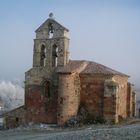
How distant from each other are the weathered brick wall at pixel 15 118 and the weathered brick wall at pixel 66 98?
Result: 176 inches

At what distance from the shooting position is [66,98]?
104 ft

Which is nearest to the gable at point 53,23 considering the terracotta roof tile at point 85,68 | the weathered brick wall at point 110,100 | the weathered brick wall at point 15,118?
the terracotta roof tile at point 85,68

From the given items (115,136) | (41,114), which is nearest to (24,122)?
(41,114)

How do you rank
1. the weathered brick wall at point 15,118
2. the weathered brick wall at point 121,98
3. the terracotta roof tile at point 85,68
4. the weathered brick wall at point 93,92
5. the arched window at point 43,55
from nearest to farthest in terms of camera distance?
the terracotta roof tile at point 85,68 → the weathered brick wall at point 93,92 → the weathered brick wall at point 121,98 → the weathered brick wall at point 15,118 → the arched window at point 43,55

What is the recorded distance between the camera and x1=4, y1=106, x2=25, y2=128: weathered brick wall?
114 ft

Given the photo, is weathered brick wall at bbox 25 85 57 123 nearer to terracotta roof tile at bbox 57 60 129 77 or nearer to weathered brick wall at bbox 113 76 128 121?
terracotta roof tile at bbox 57 60 129 77

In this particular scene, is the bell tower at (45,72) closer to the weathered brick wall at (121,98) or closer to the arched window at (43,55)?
the arched window at (43,55)

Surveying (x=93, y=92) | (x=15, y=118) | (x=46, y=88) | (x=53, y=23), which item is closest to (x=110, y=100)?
(x=93, y=92)

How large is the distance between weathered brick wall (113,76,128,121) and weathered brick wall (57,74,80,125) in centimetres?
364

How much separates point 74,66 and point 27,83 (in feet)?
15.3

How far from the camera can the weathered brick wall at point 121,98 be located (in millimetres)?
33438

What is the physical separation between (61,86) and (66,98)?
1033mm

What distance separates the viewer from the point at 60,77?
32.0 m

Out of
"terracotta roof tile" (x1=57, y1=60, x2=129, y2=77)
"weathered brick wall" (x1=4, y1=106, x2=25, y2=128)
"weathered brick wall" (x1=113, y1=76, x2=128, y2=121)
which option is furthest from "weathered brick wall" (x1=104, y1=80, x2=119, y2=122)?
"weathered brick wall" (x1=4, y1=106, x2=25, y2=128)
